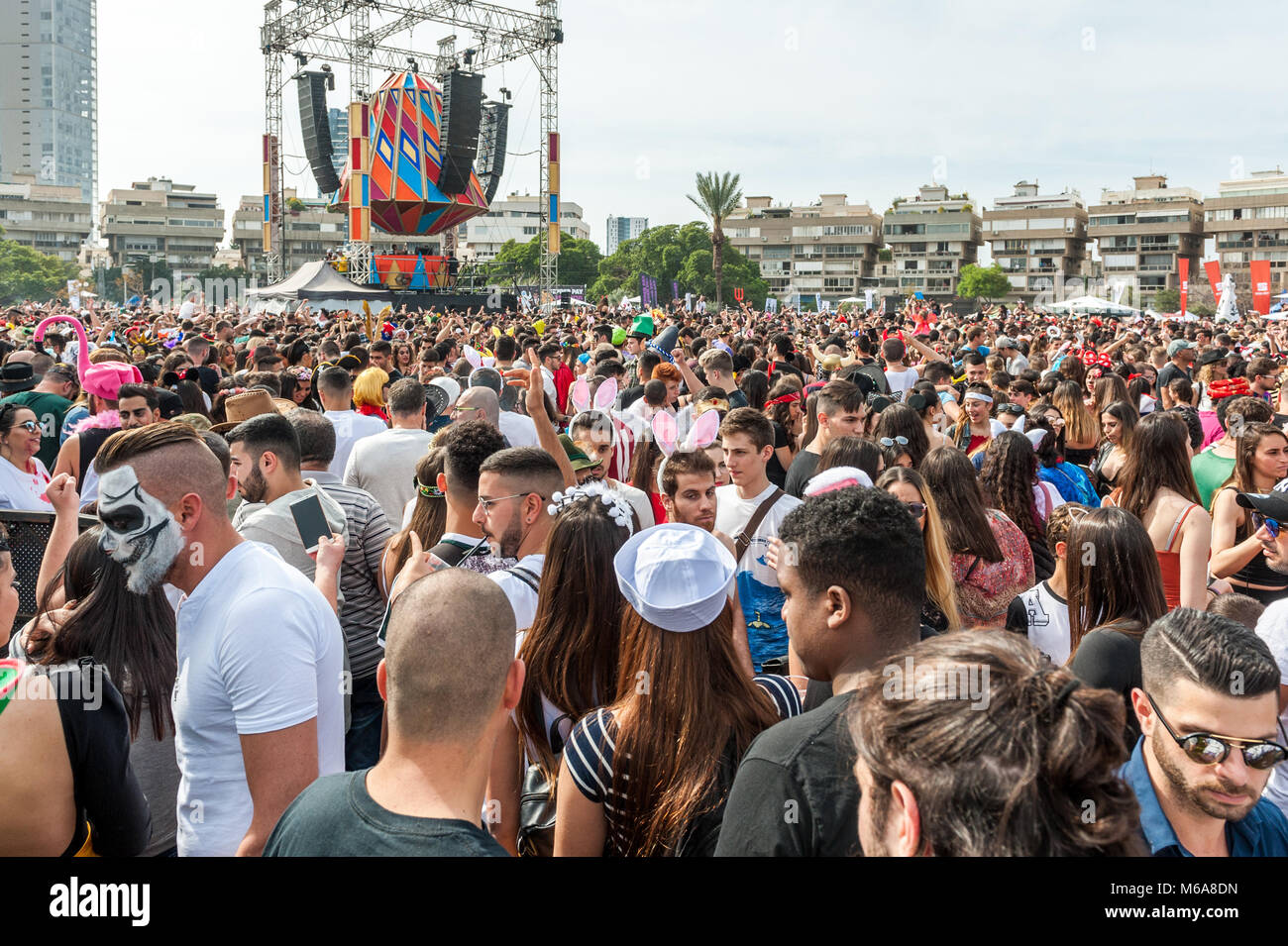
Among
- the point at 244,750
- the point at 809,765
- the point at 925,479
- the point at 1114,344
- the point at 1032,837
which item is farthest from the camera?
the point at 1114,344

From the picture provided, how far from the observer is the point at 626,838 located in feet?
7.67

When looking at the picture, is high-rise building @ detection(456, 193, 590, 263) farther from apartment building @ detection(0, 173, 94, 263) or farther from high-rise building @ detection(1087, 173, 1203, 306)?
high-rise building @ detection(1087, 173, 1203, 306)

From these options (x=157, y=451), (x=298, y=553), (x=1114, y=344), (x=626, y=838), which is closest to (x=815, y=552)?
(x=626, y=838)

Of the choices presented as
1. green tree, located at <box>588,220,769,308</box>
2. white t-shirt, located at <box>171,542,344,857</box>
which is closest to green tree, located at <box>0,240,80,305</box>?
green tree, located at <box>588,220,769,308</box>

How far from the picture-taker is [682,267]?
273 ft

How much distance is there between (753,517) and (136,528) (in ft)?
8.74

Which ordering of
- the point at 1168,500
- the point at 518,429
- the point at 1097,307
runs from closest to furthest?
the point at 1168,500
the point at 518,429
the point at 1097,307

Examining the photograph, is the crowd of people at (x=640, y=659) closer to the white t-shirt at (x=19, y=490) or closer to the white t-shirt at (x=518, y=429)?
the white t-shirt at (x=19, y=490)

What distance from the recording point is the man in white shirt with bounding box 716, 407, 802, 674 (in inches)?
168

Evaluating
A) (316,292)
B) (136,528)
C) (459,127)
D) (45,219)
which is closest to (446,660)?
(136,528)

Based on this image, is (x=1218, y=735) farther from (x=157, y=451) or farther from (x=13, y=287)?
(x=13, y=287)

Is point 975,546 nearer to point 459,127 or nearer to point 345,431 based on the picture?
point 345,431

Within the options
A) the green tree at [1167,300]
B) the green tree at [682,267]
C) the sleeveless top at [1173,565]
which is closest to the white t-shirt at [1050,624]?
the sleeveless top at [1173,565]
